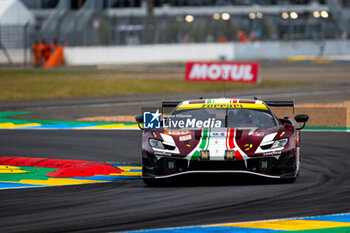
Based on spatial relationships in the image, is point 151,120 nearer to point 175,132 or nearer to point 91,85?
point 175,132

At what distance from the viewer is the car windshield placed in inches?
427

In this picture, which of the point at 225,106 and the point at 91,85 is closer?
the point at 225,106

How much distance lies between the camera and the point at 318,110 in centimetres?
2356

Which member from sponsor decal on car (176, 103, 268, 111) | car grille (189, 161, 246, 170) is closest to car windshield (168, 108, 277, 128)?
sponsor decal on car (176, 103, 268, 111)

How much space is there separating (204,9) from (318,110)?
5601 centimetres

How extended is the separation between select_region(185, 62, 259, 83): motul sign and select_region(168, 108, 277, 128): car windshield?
24.7 m

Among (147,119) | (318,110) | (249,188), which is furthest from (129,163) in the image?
(318,110)

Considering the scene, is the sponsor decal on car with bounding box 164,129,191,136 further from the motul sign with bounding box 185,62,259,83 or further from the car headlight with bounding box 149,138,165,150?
the motul sign with bounding box 185,62,259,83

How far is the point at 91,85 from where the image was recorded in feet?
116

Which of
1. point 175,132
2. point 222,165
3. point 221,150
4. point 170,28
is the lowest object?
point 222,165

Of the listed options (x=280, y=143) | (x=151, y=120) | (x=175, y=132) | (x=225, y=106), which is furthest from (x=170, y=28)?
(x=280, y=143)

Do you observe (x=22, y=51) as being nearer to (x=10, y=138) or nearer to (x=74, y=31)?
(x=74, y=31)

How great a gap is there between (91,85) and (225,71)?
6114 mm

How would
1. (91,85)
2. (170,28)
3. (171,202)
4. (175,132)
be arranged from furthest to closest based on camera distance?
(170,28)
(91,85)
(175,132)
(171,202)
